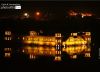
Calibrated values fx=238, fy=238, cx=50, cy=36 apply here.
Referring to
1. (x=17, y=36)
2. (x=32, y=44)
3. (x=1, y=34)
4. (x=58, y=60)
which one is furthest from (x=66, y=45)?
(x=1, y=34)

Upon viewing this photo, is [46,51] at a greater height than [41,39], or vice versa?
[41,39]

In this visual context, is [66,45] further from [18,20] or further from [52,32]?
[18,20]

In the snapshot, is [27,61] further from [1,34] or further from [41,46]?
[1,34]

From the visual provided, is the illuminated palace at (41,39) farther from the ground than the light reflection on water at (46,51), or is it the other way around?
the illuminated palace at (41,39)

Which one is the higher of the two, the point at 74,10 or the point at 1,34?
the point at 74,10

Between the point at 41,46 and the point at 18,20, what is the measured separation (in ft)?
0.96

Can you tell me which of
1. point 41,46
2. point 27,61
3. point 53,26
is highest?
point 53,26

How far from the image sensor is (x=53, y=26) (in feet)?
6.65

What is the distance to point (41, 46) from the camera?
2.00 m

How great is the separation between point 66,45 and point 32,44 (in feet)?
0.94

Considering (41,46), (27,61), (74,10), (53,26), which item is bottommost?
(27,61)

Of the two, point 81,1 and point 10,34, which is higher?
point 81,1

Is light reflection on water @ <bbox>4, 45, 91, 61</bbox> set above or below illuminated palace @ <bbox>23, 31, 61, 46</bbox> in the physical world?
below

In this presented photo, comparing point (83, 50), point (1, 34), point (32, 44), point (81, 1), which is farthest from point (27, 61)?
point (81, 1)
